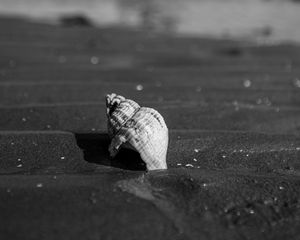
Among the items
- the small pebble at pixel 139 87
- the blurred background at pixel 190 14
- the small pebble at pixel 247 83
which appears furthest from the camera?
the blurred background at pixel 190 14

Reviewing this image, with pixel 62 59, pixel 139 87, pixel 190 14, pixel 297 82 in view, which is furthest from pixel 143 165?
pixel 190 14

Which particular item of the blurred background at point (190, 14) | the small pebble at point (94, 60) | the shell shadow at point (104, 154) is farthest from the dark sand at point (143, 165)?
the blurred background at point (190, 14)

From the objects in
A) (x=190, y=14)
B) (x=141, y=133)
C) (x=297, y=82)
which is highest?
(x=190, y=14)

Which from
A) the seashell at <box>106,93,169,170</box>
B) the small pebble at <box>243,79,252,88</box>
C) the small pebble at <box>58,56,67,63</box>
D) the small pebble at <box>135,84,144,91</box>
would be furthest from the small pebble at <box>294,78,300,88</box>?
the seashell at <box>106,93,169,170</box>

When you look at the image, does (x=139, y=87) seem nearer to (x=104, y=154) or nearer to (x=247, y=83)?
(x=247, y=83)

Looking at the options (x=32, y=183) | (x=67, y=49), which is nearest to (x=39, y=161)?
(x=32, y=183)

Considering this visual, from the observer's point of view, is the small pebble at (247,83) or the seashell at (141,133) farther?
the small pebble at (247,83)

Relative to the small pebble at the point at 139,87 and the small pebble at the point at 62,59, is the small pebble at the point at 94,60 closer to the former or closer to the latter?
the small pebble at the point at 62,59
